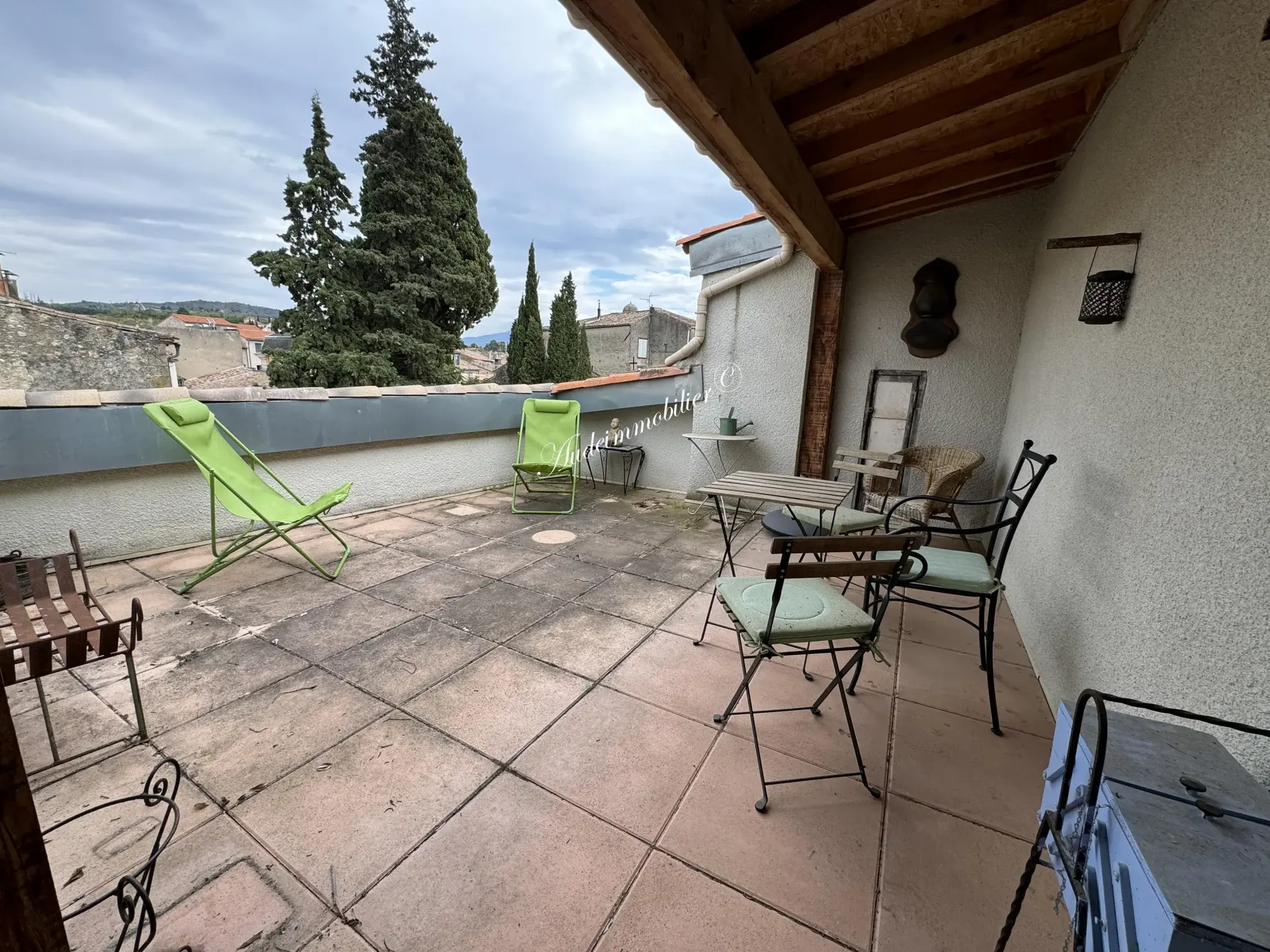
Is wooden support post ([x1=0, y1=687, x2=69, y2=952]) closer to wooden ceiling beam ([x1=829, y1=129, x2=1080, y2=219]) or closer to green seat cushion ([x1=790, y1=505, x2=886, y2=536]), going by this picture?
green seat cushion ([x1=790, y1=505, x2=886, y2=536])

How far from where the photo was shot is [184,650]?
2176mm

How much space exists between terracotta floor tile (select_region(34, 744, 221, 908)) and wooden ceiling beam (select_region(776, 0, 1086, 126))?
3518 mm

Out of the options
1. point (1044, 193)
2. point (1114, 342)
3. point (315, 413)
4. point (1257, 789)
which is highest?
point (1044, 193)

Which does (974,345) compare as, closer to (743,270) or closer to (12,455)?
(743,270)

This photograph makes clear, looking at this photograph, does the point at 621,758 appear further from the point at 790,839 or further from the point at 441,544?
the point at 441,544

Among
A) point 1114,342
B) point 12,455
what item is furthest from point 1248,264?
point 12,455

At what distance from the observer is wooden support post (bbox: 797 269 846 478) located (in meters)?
4.21

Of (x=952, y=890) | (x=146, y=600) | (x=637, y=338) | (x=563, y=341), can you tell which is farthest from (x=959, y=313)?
(x=637, y=338)

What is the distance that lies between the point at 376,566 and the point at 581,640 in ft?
5.60

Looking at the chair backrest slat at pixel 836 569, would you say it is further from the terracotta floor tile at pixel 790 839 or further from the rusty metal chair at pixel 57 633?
the rusty metal chair at pixel 57 633

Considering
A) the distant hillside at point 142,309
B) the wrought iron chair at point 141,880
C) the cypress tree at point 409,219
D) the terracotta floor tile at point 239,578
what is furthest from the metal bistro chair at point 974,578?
the distant hillside at point 142,309

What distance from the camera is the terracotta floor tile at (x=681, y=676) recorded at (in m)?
1.94

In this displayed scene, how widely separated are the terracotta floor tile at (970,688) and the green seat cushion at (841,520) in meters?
0.67

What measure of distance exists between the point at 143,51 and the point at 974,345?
5.15m
